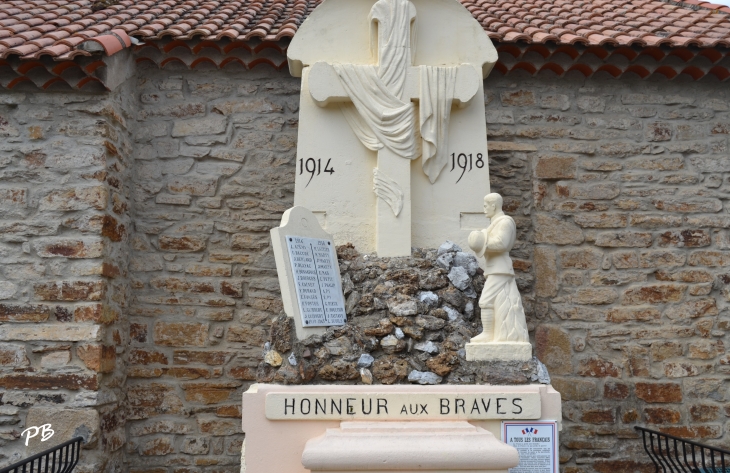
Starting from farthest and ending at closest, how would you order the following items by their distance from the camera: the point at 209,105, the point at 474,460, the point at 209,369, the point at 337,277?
the point at 209,105
the point at 209,369
the point at 337,277
the point at 474,460

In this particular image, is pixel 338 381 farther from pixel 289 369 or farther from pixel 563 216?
pixel 563 216

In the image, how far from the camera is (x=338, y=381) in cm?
404

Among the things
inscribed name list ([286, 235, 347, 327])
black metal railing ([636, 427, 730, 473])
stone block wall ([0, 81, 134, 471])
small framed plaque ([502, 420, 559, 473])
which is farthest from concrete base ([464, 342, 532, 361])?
stone block wall ([0, 81, 134, 471])

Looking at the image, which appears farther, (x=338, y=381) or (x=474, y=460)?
(x=338, y=381)

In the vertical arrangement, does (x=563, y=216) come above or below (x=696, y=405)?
above

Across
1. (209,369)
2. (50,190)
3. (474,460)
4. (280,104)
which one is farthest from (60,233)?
(474,460)

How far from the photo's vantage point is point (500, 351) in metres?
4.09

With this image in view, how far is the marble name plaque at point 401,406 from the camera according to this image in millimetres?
3857

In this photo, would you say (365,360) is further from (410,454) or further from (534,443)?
(534,443)

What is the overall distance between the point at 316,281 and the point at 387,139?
4.19 feet

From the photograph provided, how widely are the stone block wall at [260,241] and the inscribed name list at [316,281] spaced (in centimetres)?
144

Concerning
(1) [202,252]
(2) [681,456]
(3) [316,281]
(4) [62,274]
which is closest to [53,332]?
(4) [62,274]

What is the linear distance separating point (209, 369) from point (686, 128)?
4.74 metres

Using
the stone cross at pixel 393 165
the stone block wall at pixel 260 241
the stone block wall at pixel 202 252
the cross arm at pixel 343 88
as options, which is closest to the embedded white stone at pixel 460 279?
the stone cross at pixel 393 165
